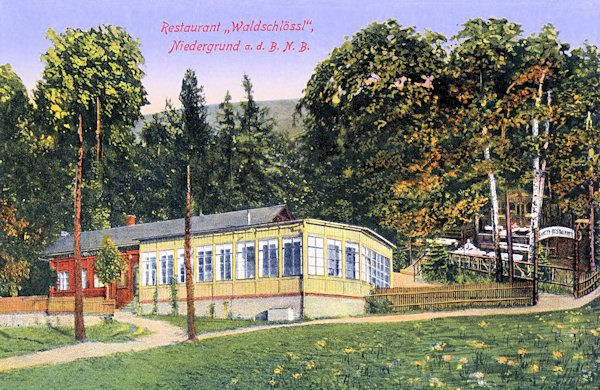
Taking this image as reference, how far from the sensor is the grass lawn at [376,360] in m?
16.2

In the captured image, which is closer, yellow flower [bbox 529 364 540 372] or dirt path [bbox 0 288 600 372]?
yellow flower [bbox 529 364 540 372]

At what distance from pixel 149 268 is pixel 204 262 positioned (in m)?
2.41

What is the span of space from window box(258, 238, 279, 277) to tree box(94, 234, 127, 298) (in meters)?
5.39

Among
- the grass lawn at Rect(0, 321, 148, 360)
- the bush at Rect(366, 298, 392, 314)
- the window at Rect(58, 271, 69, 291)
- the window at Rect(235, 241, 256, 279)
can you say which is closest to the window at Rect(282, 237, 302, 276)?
the window at Rect(235, 241, 256, 279)

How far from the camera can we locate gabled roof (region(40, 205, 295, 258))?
29.3 metres

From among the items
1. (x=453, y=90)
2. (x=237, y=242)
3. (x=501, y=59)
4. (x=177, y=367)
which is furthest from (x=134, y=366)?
(x=501, y=59)

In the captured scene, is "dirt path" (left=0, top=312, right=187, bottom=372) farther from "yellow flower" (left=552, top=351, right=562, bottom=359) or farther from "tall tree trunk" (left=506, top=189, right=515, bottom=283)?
"yellow flower" (left=552, top=351, right=562, bottom=359)

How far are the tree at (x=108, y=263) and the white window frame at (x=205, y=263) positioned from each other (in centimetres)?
286

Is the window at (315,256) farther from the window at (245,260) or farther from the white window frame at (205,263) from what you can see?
the white window frame at (205,263)

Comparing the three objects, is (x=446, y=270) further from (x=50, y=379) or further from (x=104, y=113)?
(x=50, y=379)

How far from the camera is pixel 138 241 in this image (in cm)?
2975

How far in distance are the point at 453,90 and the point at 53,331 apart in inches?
602

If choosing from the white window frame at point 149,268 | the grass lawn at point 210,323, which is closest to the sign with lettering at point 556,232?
the grass lawn at point 210,323

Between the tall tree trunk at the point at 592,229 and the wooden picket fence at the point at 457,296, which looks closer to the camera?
the tall tree trunk at the point at 592,229
